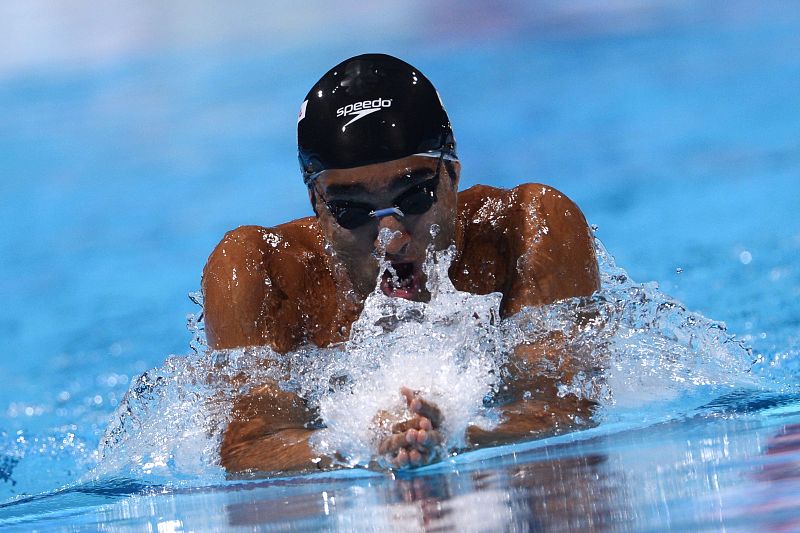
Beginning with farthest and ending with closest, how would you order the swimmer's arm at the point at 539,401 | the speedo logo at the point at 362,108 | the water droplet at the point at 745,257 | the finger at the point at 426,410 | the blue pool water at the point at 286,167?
the water droplet at the point at 745,257 → the blue pool water at the point at 286,167 → the speedo logo at the point at 362,108 → the swimmer's arm at the point at 539,401 → the finger at the point at 426,410

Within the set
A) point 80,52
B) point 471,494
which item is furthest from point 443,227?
point 80,52

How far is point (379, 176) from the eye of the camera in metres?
2.65

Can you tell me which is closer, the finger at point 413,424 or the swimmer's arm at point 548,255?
the finger at point 413,424

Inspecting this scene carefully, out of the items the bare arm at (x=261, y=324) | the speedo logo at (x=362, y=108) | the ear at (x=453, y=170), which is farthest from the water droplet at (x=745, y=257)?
the speedo logo at (x=362, y=108)

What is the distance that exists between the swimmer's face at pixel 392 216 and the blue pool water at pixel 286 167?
1.94 ft

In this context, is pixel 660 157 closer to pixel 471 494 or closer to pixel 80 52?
pixel 80 52

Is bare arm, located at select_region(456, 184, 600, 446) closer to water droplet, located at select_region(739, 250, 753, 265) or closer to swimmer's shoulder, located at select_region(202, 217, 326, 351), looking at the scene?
swimmer's shoulder, located at select_region(202, 217, 326, 351)

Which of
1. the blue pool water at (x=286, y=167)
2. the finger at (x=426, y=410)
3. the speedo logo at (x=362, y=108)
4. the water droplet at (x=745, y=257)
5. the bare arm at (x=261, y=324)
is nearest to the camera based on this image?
the finger at (x=426, y=410)

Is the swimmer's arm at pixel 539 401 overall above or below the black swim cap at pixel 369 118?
below

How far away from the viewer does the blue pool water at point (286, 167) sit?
3.52 m

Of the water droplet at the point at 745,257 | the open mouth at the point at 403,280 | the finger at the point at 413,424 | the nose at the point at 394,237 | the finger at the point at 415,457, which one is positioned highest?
the water droplet at the point at 745,257

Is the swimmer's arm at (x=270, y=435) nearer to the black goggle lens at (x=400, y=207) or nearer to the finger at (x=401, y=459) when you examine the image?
the finger at (x=401, y=459)

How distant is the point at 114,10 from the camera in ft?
28.6

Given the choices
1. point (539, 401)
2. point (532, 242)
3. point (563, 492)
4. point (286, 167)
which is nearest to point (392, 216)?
point (532, 242)
